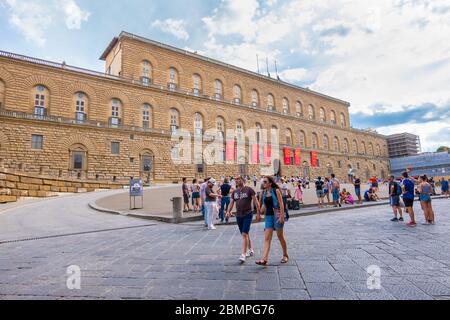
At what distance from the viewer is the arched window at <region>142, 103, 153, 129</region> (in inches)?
1023

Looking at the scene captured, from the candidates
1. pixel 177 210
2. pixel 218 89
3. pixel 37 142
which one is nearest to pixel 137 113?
pixel 37 142

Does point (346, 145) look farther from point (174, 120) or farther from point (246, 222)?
point (246, 222)

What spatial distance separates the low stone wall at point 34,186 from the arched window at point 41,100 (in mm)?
7319

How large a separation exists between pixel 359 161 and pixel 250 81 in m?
26.4

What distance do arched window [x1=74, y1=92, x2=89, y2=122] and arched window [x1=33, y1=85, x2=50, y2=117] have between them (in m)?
2.12

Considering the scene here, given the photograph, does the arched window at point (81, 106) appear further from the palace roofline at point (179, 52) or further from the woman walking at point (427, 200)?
the woman walking at point (427, 200)

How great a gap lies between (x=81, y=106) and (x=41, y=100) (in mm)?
2924

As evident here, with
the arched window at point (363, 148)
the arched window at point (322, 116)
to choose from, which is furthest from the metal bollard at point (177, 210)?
the arched window at point (363, 148)

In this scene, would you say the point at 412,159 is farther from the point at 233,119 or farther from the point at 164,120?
the point at 164,120

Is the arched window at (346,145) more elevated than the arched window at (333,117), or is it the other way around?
the arched window at (333,117)

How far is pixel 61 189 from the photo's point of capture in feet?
56.8

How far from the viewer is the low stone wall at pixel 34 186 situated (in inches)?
527

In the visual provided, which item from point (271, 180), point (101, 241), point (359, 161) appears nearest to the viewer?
point (271, 180)

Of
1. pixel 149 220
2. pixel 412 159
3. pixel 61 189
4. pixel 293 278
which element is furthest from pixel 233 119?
pixel 412 159
